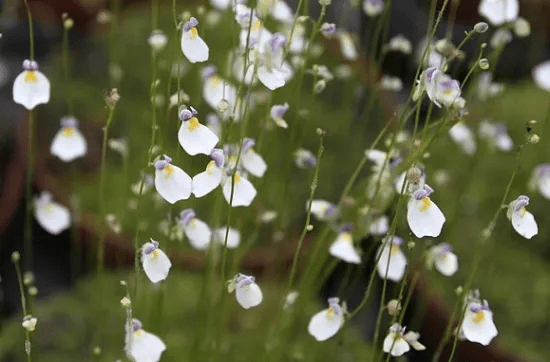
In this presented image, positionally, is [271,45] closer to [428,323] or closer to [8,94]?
[428,323]

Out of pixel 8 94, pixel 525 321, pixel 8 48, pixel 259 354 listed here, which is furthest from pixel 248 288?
pixel 8 48

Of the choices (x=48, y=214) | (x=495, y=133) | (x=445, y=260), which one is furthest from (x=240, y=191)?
(x=495, y=133)

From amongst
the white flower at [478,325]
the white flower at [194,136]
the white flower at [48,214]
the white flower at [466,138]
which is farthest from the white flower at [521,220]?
the white flower at [48,214]

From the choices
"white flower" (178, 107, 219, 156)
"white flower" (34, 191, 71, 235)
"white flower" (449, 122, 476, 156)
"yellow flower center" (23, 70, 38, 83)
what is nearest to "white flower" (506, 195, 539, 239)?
"white flower" (178, 107, 219, 156)

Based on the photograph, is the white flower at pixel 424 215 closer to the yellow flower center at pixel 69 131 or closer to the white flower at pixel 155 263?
the white flower at pixel 155 263

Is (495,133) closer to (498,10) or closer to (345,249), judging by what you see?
(498,10)

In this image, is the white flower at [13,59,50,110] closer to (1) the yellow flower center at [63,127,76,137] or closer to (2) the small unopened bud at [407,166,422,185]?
(1) the yellow flower center at [63,127,76,137]
